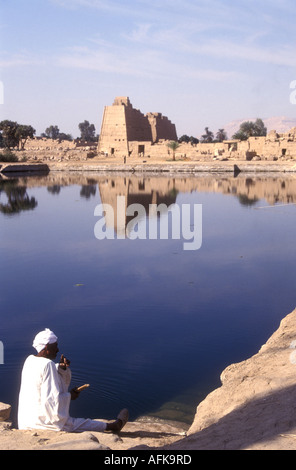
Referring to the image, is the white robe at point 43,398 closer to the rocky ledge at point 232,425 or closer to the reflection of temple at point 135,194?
the rocky ledge at point 232,425

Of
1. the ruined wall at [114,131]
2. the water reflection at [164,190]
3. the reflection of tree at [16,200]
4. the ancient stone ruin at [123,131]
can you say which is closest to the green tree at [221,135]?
the ancient stone ruin at [123,131]

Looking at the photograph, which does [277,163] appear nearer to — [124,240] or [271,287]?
[124,240]

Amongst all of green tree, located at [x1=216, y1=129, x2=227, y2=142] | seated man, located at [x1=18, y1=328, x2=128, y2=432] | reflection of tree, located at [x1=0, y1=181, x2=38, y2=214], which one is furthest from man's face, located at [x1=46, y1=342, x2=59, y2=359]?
green tree, located at [x1=216, y1=129, x2=227, y2=142]

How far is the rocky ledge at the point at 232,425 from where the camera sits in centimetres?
325

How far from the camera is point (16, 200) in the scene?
990 inches

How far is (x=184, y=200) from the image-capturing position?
23391 mm

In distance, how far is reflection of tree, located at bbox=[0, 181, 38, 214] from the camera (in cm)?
2206

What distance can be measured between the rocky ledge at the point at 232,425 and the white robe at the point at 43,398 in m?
0.10

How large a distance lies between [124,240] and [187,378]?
335 inches

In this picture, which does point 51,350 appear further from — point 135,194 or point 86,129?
point 86,129

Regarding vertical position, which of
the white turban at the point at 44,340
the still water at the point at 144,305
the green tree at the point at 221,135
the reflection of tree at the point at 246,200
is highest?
the green tree at the point at 221,135

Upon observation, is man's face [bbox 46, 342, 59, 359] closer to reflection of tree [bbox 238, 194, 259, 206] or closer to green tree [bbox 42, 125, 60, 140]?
reflection of tree [bbox 238, 194, 259, 206]

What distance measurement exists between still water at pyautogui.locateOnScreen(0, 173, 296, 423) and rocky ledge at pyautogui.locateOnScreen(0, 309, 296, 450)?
41 centimetres

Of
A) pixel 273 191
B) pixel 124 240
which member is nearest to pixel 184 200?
pixel 273 191
